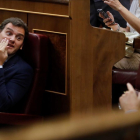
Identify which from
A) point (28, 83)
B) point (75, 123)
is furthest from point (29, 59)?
point (75, 123)

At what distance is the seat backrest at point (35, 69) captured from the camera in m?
1.17

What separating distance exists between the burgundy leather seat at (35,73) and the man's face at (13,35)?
0.03m

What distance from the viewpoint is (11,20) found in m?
1.22

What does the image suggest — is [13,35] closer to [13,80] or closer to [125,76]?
[13,80]

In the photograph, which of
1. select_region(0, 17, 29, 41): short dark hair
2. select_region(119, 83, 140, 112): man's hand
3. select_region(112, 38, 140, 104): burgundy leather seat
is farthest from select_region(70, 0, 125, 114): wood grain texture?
select_region(119, 83, 140, 112): man's hand

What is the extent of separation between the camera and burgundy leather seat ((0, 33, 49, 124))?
1.17 metres

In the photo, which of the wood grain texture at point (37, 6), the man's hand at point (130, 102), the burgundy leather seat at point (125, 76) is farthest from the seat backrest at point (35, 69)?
the man's hand at point (130, 102)

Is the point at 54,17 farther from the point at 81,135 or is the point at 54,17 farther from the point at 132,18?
the point at 81,135

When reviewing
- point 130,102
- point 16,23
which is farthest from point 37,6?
point 130,102

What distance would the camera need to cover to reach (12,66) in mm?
1172

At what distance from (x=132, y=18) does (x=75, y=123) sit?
3.73ft

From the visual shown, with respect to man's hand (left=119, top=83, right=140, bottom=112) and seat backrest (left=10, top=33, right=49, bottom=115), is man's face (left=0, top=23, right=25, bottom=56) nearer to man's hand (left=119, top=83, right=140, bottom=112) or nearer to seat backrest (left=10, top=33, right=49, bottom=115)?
seat backrest (left=10, top=33, right=49, bottom=115)

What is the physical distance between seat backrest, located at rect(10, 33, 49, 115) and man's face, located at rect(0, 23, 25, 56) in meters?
0.03

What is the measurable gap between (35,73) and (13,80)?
3.4 inches
